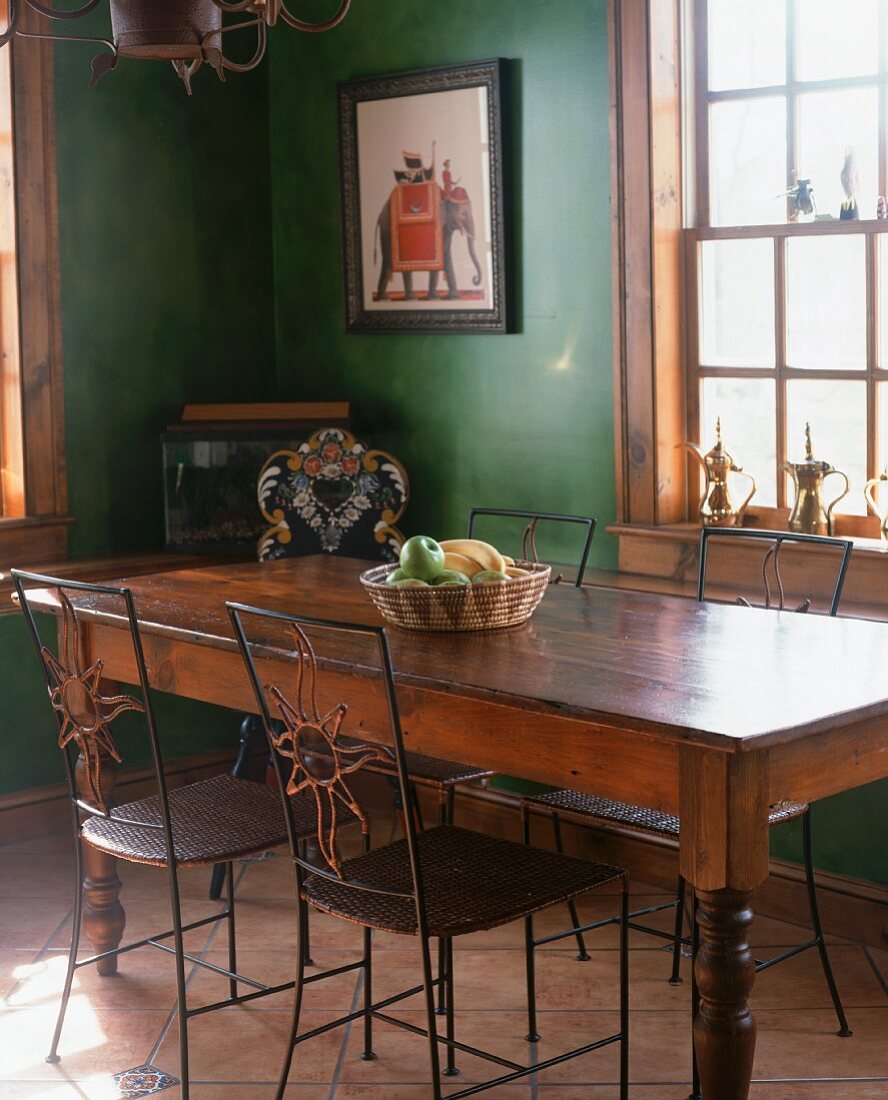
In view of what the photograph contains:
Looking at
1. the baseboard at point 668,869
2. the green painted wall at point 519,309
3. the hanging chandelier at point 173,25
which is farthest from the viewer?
the green painted wall at point 519,309

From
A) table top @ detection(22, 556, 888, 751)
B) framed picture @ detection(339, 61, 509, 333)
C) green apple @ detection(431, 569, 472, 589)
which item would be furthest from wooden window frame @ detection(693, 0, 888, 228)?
green apple @ detection(431, 569, 472, 589)

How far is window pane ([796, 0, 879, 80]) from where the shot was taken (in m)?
3.87

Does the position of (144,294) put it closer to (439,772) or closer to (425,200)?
(425,200)

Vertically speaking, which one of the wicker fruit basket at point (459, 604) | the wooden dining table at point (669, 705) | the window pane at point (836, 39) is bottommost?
the wooden dining table at point (669, 705)

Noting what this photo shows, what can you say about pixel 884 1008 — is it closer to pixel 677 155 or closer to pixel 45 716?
pixel 677 155

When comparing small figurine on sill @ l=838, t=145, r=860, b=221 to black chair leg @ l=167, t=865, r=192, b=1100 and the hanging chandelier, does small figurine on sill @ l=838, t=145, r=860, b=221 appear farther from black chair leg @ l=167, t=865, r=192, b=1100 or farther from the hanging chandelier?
black chair leg @ l=167, t=865, r=192, b=1100

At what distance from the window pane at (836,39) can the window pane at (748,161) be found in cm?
13

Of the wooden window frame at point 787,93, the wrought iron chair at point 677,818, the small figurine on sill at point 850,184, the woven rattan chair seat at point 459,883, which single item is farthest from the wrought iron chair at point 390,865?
the wooden window frame at point 787,93

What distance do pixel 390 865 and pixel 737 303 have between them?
211 cm

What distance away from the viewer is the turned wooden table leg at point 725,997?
2340mm

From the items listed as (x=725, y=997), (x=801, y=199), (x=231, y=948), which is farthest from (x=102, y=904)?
(x=801, y=199)

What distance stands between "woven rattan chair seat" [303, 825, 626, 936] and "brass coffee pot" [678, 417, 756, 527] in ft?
5.09

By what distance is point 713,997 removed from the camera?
237 cm

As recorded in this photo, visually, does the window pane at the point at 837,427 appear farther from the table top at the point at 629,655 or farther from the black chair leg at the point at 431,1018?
the black chair leg at the point at 431,1018
